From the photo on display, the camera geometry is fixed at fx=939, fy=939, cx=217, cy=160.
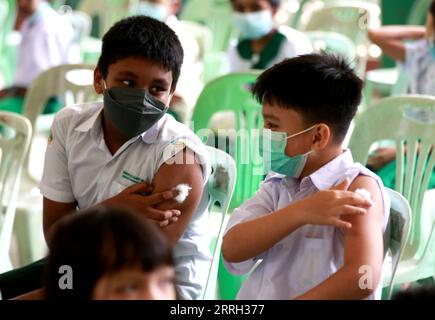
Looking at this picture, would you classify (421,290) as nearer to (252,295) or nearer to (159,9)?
(252,295)

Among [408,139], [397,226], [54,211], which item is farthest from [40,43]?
[397,226]

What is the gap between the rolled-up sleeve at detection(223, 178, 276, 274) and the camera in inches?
76.7

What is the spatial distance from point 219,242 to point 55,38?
2.60 meters

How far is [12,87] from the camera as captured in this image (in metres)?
4.36

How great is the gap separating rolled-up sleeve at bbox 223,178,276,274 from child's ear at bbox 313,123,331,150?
14 centimetres

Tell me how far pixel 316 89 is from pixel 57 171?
2.20 ft

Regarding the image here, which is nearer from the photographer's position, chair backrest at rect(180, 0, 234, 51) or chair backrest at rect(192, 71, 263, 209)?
chair backrest at rect(192, 71, 263, 209)

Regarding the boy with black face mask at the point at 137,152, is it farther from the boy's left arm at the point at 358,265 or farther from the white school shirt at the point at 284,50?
the white school shirt at the point at 284,50

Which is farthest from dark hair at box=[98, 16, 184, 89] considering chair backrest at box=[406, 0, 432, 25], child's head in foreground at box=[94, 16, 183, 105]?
chair backrest at box=[406, 0, 432, 25]

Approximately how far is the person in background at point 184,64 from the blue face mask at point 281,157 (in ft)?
2.74

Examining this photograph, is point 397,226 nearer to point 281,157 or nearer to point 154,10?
point 281,157

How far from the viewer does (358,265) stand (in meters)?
1.74

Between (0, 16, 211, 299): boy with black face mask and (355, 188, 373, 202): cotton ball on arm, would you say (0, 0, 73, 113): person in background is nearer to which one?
(0, 16, 211, 299): boy with black face mask

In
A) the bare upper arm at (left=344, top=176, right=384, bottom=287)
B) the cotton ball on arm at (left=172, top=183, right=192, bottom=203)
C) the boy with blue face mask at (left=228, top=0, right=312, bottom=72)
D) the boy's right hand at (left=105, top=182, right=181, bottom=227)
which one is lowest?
the boy with blue face mask at (left=228, top=0, right=312, bottom=72)
